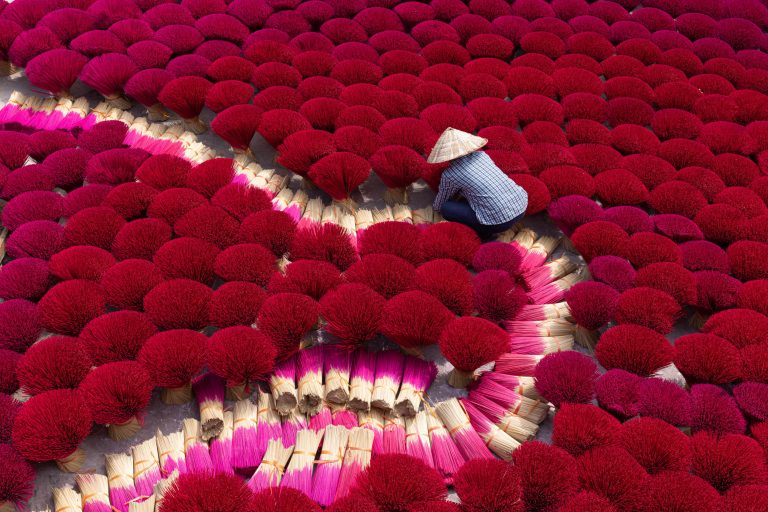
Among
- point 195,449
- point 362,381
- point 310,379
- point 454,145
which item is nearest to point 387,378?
point 362,381

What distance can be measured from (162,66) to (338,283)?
1.15 metres

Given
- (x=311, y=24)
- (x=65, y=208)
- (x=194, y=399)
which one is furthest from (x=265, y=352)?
(x=311, y=24)

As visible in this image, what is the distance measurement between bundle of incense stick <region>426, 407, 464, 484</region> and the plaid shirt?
0.55m

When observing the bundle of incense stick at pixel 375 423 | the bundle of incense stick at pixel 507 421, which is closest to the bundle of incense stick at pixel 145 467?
the bundle of incense stick at pixel 375 423

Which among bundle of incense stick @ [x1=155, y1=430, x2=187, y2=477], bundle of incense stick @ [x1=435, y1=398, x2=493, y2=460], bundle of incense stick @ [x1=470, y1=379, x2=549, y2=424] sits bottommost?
bundle of incense stick @ [x1=155, y1=430, x2=187, y2=477]

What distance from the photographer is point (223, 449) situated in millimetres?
1233

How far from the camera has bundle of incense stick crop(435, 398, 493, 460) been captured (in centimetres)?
124

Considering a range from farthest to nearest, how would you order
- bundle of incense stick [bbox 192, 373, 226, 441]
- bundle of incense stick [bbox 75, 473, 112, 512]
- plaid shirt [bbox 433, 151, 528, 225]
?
plaid shirt [bbox 433, 151, 528, 225]
bundle of incense stick [bbox 192, 373, 226, 441]
bundle of incense stick [bbox 75, 473, 112, 512]

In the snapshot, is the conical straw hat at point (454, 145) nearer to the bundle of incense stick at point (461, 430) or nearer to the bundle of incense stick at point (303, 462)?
the bundle of incense stick at point (461, 430)

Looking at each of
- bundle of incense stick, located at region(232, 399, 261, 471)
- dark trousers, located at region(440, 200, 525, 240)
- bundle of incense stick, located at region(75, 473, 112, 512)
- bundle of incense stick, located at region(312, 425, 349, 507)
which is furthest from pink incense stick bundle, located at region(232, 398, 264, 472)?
dark trousers, located at region(440, 200, 525, 240)

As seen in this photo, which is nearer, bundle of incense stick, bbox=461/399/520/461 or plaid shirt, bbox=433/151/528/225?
bundle of incense stick, bbox=461/399/520/461

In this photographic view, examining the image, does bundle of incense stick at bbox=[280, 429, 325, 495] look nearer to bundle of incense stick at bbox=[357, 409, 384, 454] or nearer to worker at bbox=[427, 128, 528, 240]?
bundle of incense stick at bbox=[357, 409, 384, 454]

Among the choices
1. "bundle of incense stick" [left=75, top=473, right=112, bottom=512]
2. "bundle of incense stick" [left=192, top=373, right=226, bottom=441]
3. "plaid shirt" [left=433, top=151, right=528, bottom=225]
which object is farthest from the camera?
"plaid shirt" [left=433, top=151, right=528, bottom=225]

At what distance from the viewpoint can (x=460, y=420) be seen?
4.20ft
